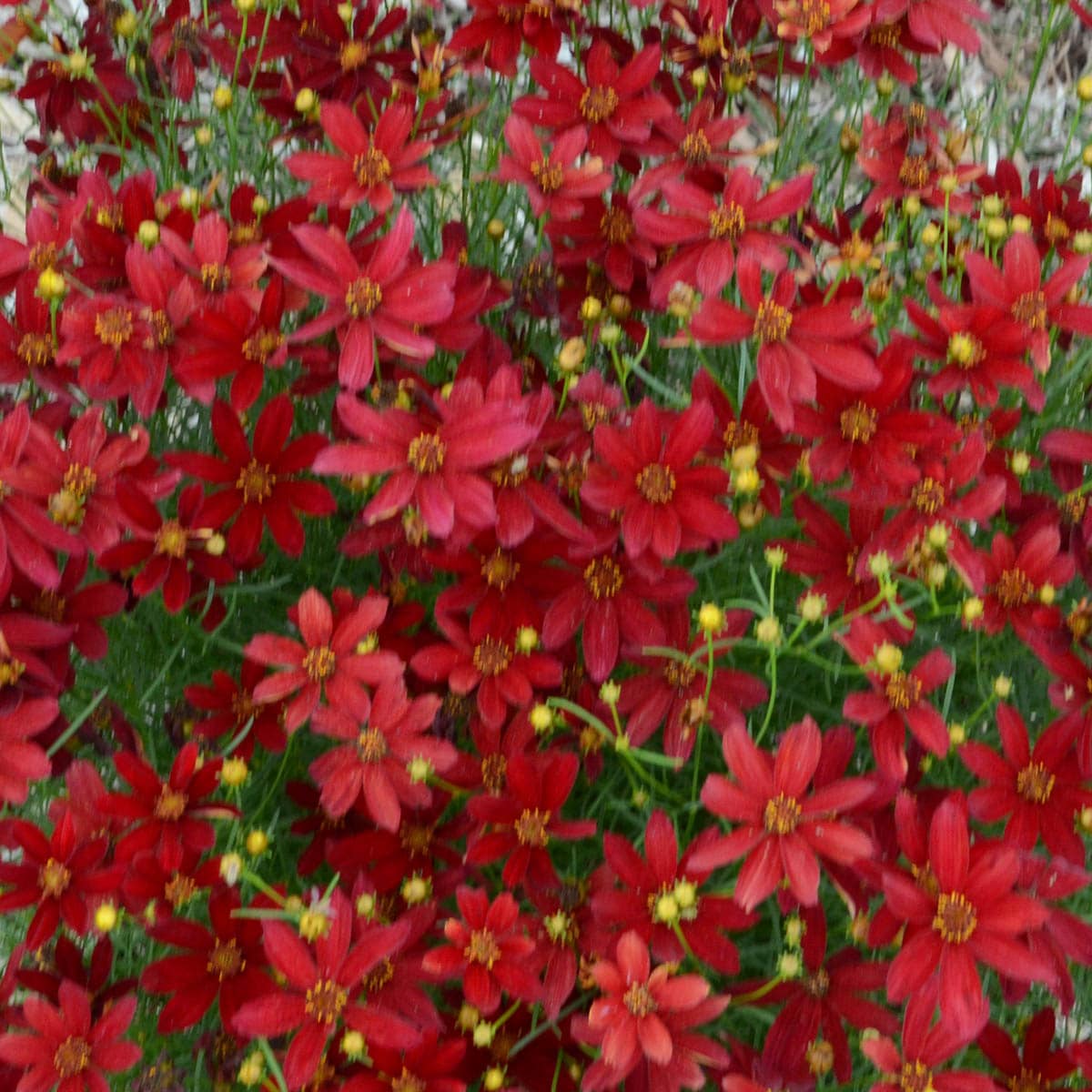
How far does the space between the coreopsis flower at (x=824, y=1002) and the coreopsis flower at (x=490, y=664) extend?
0.17 metres

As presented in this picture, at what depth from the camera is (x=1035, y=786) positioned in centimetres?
62

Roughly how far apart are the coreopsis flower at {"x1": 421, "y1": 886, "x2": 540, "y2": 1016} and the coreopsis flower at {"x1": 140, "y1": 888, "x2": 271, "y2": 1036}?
0.10 m

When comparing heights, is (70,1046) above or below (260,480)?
below

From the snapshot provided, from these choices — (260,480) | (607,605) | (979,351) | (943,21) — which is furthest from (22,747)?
→ (943,21)

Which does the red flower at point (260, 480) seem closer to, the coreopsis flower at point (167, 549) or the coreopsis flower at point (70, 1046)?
the coreopsis flower at point (167, 549)

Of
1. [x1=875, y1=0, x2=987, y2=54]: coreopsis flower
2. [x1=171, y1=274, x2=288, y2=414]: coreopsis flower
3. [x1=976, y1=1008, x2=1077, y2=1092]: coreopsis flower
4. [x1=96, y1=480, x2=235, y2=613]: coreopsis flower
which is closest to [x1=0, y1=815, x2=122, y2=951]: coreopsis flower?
[x1=96, y1=480, x2=235, y2=613]: coreopsis flower

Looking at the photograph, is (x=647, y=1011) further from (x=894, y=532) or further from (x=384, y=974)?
(x=894, y=532)

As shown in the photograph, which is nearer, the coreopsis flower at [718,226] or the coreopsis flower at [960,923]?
the coreopsis flower at [960,923]

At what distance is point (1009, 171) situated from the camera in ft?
2.75

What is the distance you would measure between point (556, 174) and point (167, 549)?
0.30 meters

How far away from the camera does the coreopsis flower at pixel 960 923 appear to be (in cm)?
53

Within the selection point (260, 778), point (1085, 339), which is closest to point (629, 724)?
point (260, 778)

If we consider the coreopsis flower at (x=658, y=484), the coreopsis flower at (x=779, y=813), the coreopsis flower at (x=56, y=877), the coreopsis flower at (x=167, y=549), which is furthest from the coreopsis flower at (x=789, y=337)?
the coreopsis flower at (x=56, y=877)

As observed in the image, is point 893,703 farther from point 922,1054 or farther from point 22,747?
point 22,747
